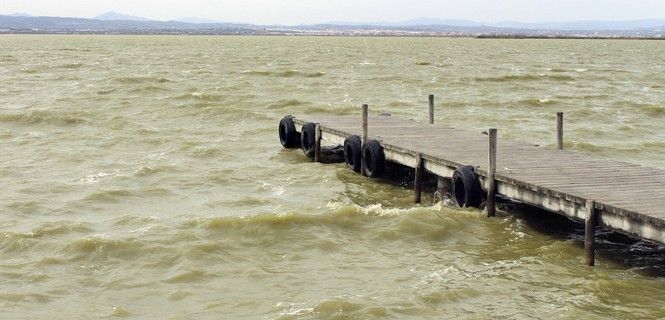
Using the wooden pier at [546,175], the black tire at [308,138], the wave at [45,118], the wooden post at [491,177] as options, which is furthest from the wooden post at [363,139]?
the wave at [45,118]

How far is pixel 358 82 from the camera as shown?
54156mm

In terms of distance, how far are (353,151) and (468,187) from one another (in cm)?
568

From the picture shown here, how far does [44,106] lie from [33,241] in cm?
2299

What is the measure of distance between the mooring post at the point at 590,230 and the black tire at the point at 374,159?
735 centimetres

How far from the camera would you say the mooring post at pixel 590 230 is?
13906 mm

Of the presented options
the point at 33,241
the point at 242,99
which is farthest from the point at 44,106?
the point at 33,241

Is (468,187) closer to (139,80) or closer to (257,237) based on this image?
(257,237)

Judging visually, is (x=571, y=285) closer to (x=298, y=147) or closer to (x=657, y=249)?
(x=657, y=249)

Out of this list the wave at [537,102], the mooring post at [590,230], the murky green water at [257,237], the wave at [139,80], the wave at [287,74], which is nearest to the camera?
the murky green water at [257,237]

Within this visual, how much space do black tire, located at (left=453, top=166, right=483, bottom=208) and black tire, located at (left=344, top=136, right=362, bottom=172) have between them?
5045 millimetres

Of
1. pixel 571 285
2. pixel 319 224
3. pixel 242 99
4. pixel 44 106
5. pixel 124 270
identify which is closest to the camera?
pixel 571 285

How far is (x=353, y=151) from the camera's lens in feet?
73.7

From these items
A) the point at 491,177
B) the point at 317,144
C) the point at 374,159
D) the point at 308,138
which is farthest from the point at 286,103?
the point at 491,177

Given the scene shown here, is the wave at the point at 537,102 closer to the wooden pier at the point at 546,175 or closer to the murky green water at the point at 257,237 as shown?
the murky green water at the point at 257,237
